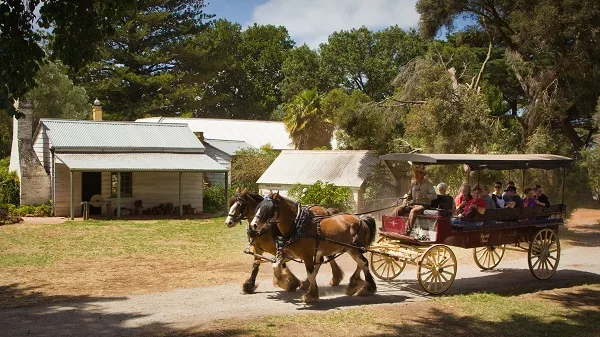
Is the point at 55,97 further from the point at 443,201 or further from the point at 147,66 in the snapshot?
the point at 443,201

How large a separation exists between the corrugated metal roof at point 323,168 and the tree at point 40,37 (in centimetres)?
1759

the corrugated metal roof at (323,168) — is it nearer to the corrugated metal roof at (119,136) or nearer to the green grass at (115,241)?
the corrugated metal roof at (119,136)

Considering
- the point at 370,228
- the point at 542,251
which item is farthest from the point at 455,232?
the point at 542,251

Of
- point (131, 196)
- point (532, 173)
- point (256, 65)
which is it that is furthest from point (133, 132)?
point (256, 65)

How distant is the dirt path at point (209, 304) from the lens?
902 centimetres

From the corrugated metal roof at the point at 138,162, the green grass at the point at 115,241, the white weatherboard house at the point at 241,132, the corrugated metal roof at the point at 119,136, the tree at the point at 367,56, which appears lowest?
the green grass at the point at 115,241

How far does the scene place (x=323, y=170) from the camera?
28688mm

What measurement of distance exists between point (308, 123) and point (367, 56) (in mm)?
18175

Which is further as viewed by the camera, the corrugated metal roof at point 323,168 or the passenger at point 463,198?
the corrugated metal roof at point 323,168

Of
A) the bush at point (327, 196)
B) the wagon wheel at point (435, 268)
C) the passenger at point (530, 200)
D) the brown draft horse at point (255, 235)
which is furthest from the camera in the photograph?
the bush at point (327, 196)

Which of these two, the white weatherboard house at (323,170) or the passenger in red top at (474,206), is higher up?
the white weatherboard house at (323,170)

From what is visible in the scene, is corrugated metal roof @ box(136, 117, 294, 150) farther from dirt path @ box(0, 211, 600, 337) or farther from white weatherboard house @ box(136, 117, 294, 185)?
dirt path @ box(0, 211, 600, 337)

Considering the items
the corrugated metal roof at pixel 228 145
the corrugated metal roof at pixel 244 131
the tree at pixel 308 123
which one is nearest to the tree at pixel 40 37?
the corrugated metal roof at pixel 228 145

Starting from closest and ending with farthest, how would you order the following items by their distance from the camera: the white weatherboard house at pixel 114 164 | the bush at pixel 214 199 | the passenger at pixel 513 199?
1. the passenger at pixel 513 199
2. the white weatherboard house at pixel 114 164
3. the bush at pixel 214 199
